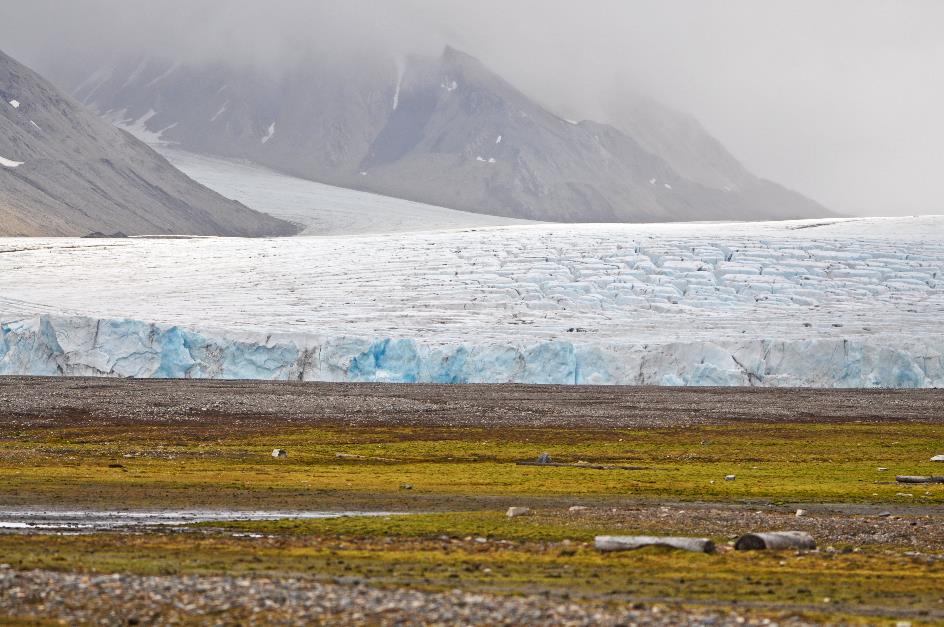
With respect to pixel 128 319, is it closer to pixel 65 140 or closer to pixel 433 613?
pixel 433 613

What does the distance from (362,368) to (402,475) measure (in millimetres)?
28815

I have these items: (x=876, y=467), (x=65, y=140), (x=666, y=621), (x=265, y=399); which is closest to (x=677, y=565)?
(x=666, y=621)

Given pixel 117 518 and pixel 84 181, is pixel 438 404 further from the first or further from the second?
pixel 84 181

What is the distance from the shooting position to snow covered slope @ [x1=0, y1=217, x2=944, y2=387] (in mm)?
54875

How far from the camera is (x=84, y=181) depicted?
173375mm

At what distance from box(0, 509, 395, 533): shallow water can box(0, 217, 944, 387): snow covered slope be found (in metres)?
34.7

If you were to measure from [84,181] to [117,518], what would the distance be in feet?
536

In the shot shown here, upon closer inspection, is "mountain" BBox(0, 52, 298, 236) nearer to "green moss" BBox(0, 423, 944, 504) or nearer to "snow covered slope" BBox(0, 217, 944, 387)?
"snow covered slope" BBox(0, 217, 944, 387)

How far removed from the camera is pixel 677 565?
49.4ft

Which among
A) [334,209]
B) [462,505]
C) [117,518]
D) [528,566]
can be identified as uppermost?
[334,209]

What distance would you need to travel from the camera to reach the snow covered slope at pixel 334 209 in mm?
153150

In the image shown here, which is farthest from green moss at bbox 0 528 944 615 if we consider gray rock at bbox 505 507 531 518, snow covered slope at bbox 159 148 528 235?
snow covered slope at bbox 159 148 528 235

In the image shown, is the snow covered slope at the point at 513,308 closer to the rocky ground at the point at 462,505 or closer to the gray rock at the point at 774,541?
the rocky ground at the point at 462,505

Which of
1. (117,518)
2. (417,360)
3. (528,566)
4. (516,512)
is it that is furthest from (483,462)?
(417,360)
